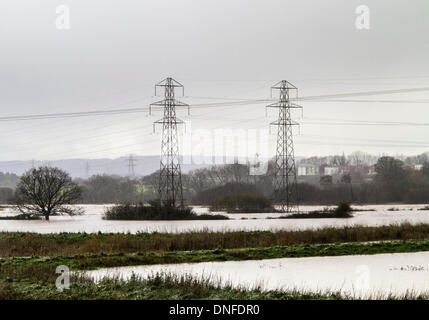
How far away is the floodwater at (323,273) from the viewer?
64.0ft

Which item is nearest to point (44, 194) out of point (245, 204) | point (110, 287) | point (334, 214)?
point (245, 204)

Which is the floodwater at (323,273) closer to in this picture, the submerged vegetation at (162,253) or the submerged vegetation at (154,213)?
the submerged vegetation at (162,253)

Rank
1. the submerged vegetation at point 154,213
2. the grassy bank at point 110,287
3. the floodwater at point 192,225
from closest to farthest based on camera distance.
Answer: the grassy bank at point 110,287 → the floodwater at point 192,225 → the submerged vegetation at point 154,213

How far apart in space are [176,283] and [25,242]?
2065 centimetres

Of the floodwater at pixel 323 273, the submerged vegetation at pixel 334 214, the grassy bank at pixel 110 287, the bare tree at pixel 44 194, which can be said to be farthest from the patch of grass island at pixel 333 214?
the grassy bank at pixel 110 287

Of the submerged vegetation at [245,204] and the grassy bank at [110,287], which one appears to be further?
the submerged vegetation at [245,204]

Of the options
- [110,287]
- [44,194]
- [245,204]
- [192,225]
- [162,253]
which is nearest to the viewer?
[110,287]

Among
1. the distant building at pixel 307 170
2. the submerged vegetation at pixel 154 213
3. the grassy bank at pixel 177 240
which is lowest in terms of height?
the grassy bank at pixel 177 240

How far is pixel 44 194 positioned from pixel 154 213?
48.1 feet

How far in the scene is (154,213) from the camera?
63.2 m

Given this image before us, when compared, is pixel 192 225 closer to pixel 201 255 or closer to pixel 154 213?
pixel 154 213

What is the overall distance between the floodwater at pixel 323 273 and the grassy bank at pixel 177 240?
6542 mm
